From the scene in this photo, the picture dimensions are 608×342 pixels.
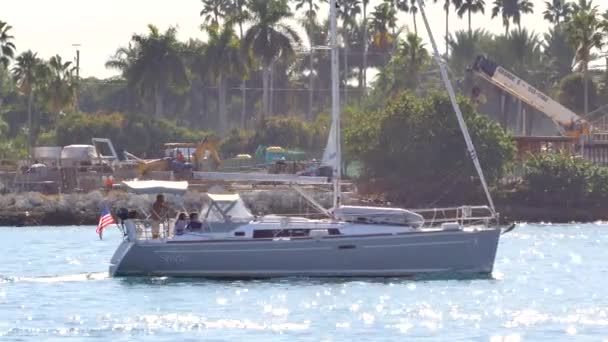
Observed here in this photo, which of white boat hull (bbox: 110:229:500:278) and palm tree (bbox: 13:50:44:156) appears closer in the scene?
white boat hull (bbox: 110:229:500:278)

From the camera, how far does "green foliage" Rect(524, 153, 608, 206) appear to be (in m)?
107

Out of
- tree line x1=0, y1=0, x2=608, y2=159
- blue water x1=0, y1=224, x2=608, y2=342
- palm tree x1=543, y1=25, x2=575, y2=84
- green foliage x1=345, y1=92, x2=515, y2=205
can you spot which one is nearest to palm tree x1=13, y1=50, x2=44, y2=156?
tree line x1=0, y1=0, x2=608, y2=159

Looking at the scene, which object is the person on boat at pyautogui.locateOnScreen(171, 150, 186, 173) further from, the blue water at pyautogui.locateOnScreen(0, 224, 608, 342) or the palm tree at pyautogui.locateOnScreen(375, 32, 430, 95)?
the palm tree at pyautogui.locateOnScreen(375, 32, 430, 95)

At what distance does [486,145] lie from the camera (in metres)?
107

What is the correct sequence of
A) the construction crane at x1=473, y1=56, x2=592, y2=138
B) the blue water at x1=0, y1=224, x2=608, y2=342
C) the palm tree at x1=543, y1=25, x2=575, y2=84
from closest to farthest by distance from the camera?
the blue water at x1=0, y1=224, x2=608, y2=342 < the construction crane at x1=473, y1=56, x2=592, y2=138 < the palm tree at x1=543, y1=25, x2=575, y2=84

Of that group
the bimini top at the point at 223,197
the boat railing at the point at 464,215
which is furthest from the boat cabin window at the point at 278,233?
the boat railing at the point at 464,215

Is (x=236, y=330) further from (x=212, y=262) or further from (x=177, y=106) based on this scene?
(x=177, y=106)

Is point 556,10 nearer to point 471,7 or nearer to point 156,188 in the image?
point 471,7

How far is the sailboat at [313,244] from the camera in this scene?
180ft

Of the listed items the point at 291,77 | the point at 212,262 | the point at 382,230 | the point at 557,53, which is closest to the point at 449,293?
the point at 382,230

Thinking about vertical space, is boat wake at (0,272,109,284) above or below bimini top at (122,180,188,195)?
below

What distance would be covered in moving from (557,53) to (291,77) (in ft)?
92.5

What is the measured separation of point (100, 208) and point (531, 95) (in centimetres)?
2799

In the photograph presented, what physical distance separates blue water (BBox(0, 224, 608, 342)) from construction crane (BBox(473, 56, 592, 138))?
44.9 m
